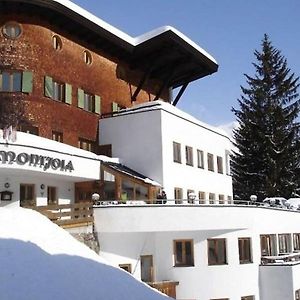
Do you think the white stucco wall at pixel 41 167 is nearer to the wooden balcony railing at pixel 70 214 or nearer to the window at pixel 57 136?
the wooden balcony railing at pixel 70 214

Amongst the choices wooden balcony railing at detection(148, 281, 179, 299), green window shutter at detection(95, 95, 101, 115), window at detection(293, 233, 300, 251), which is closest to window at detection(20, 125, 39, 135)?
green window shutter at detection(95, 95, 101, 115)

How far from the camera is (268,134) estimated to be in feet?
188

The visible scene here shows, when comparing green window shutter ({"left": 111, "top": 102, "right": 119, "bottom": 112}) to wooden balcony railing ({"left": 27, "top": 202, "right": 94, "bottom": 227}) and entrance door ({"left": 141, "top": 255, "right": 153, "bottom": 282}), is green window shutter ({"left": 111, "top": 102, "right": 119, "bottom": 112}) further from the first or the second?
entrance door ({"left": 141, "top": 255, "right": 153, "bottom": 282})

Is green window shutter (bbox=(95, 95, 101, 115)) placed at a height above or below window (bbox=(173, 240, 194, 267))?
above

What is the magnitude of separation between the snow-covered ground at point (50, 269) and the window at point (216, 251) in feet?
26.8

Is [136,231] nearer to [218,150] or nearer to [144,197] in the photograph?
[144,197]

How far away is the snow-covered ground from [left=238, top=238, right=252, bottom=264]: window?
10484mm

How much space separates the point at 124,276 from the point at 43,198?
944 cm

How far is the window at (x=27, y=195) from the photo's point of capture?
25.7 metres

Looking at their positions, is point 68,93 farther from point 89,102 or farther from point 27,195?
point 27,195

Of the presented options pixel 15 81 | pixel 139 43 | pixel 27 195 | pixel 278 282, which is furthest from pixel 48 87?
pixel 278 282

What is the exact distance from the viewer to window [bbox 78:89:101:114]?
32.7 metres

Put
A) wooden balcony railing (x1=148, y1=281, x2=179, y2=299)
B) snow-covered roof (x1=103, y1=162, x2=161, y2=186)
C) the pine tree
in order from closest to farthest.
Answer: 1. wooden balcony railing (x1=148, y1=281, x2=179, y2=299)
2. snow-covered roof (x1=103, y1=162, x2=161, y2=186)
3. the pine tree

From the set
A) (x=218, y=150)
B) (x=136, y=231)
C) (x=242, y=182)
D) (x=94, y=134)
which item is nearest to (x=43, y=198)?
(x=136, y=231)
